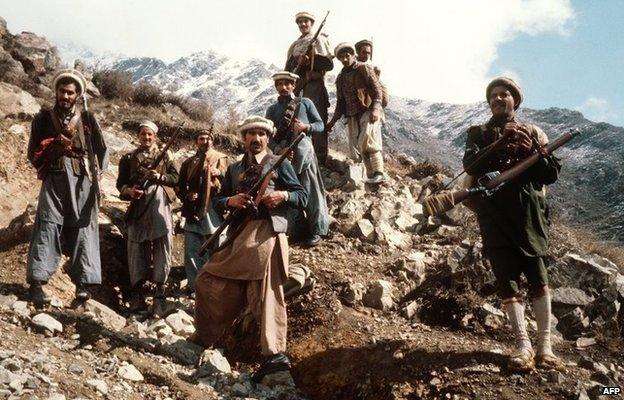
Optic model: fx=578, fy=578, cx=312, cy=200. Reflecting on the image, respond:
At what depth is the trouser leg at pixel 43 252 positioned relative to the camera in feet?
15.9

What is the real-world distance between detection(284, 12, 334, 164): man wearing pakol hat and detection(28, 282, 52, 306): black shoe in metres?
4.53

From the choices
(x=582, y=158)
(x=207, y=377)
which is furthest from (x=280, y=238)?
(x=582, y=158)

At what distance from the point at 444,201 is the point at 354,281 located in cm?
229

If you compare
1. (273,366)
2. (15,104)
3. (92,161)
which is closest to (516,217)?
(273,366)

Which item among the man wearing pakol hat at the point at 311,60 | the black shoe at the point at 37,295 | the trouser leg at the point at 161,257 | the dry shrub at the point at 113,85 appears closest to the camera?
the black shoe at the point at 37,295

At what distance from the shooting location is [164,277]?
5910mm

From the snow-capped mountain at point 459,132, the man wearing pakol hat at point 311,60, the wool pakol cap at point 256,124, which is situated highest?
the snow-capped mountain at point 459,132

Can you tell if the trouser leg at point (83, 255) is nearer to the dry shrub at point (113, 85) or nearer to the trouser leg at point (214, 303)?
the trouser leg at point (214, 303)

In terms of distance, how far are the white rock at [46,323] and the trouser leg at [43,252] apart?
0.48 meters

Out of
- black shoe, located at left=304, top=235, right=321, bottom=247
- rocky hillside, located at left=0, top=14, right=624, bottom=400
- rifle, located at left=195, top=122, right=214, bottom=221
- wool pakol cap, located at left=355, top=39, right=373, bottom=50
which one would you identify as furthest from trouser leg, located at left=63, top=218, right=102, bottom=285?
wool pakol cap, located at left=355, top=39, right=373, bottom=50

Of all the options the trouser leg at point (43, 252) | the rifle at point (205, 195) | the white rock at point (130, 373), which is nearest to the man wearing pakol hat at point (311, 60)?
the rifle at point (205, 195)

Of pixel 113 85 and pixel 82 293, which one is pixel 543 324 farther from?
pixel 113 85

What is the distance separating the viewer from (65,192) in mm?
5098

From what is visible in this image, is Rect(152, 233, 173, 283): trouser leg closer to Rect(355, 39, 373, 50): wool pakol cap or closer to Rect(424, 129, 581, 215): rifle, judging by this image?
Rect(424, 129, 581, 215): rifle
